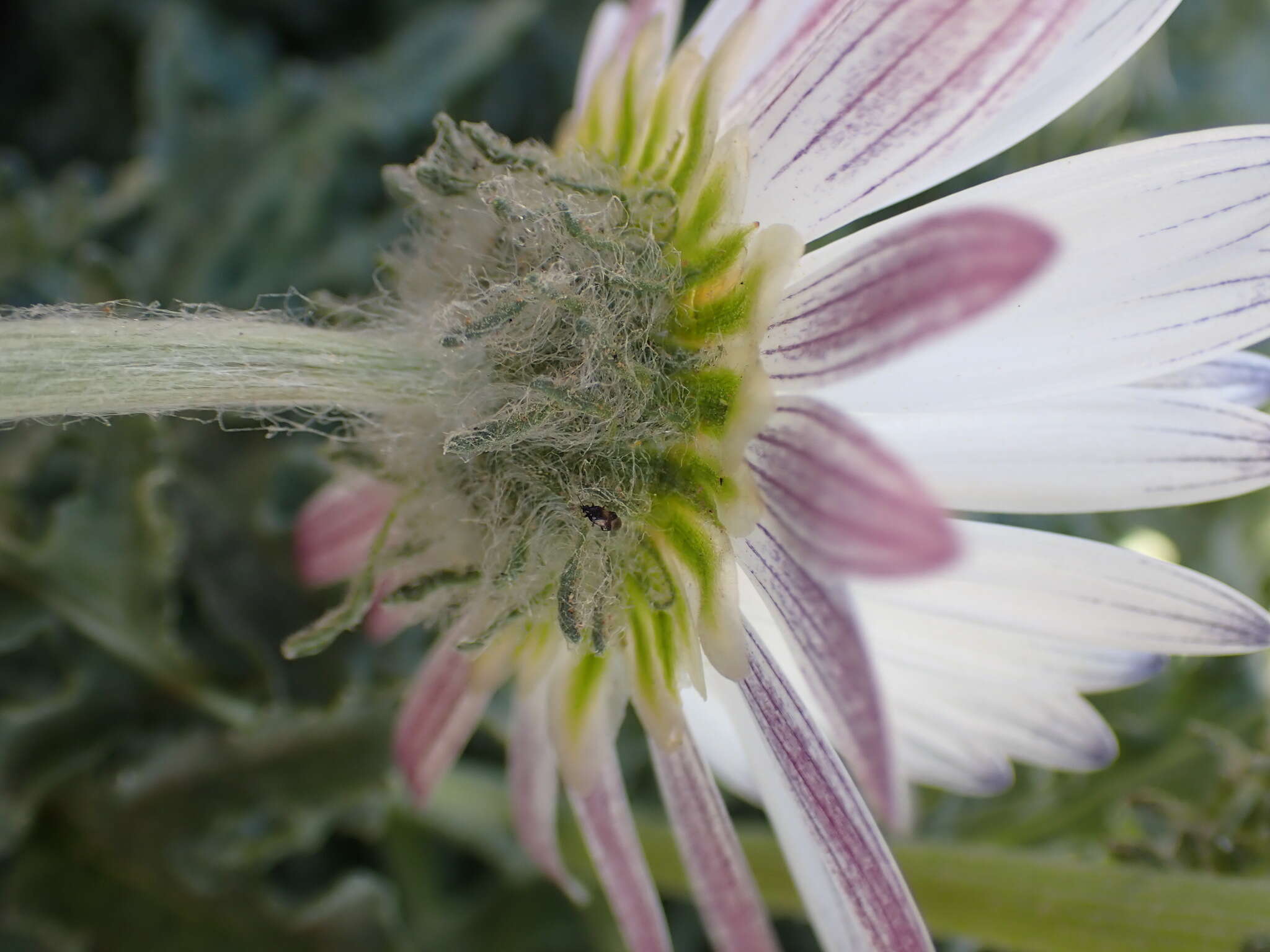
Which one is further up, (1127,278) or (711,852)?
(1127,278)

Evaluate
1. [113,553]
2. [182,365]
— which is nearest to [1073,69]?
[182,365]

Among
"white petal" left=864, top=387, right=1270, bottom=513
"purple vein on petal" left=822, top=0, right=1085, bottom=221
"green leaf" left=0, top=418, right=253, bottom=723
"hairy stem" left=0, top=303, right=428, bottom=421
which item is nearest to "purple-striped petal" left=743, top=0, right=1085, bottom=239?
"purple vein on petal" left=822, top=0, right=1085, bottom=221

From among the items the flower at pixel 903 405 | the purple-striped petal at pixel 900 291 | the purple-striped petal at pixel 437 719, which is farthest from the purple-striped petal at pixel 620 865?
the purple-striped petal at pixel 900 291

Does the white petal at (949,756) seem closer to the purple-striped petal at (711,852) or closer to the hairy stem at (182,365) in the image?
the purple-striped petal at (711,852)

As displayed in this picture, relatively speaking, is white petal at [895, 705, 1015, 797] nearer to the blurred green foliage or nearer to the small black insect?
the blurred green foliage

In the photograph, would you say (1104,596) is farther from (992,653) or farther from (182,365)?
(182,365)

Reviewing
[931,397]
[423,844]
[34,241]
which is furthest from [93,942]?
[931,397]
